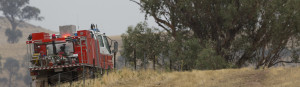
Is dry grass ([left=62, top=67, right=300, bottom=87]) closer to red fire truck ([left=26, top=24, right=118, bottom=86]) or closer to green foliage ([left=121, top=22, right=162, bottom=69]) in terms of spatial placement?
red fire truck ([left=26, top=24, right=118, bottom=86])

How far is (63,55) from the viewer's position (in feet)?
71.1

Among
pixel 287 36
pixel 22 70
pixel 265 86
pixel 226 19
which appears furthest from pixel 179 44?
pixel 22 70

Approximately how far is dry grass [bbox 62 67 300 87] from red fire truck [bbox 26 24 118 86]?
290 cm

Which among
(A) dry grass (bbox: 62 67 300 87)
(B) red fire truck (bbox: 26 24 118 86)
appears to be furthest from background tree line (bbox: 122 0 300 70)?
(A) dry grass (bbox: 62 67 300 87)

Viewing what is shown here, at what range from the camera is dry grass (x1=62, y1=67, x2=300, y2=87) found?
46.7 feet

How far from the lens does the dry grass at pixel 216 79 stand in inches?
560

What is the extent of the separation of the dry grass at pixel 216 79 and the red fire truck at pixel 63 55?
9.52 ft

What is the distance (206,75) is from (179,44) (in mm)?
13493

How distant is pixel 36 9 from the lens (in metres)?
152

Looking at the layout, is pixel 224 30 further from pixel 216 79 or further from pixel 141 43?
pixel 216 79

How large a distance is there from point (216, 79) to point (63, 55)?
837cm

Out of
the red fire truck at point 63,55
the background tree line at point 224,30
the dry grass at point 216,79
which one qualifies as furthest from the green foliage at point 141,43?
the dry grass at point 216,79

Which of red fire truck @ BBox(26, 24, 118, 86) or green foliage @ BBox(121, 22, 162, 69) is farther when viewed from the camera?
green foliage @ BBox(121, 22, 162, 69)

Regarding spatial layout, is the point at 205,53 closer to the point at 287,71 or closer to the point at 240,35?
the point at 240,35
